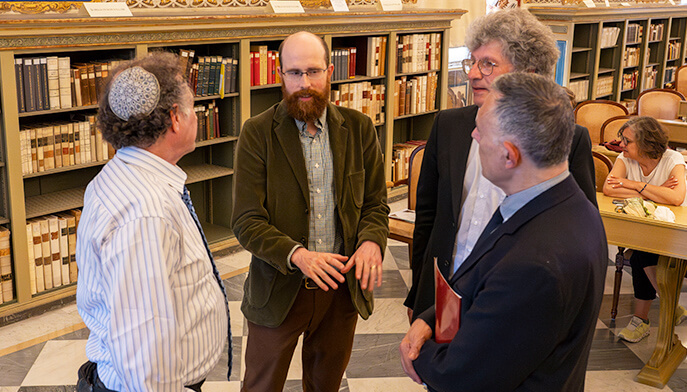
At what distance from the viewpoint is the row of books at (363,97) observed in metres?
5.99

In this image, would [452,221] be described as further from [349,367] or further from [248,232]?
[349,367]

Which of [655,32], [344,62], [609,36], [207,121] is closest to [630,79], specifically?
[655,32]

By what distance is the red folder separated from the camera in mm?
1519

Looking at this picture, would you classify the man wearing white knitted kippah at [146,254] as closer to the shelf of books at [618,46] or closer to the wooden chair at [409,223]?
the wooden chair at [409,223]

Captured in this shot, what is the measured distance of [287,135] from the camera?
7.70 feet

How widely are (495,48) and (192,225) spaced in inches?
42.6

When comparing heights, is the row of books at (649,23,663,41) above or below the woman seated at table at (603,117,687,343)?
above

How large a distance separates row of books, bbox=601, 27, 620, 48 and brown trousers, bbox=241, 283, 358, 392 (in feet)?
27.3

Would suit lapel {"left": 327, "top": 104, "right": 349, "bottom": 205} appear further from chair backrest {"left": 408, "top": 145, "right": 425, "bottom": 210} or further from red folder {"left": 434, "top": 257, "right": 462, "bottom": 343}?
chair backrest {"left": 408, "top": 145, "right": 425, "bottom": 210}

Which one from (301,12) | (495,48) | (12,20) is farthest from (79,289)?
(301,12)

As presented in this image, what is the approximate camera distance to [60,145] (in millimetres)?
4148

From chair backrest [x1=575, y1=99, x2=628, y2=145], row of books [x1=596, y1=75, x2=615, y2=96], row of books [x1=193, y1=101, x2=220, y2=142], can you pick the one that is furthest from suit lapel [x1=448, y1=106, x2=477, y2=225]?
row of books [x1=596, y1=75, x2=615, y2=96]

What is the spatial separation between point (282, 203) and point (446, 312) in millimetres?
926

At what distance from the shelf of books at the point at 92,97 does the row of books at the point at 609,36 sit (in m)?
4.57
